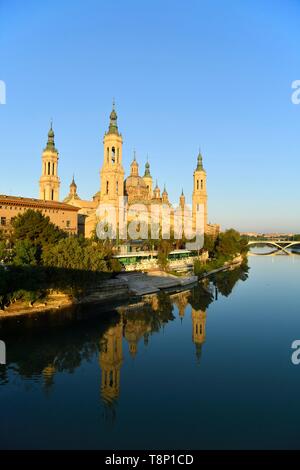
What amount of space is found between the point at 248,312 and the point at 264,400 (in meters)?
15.9

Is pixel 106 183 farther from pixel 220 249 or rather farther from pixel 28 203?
pixel 220 249

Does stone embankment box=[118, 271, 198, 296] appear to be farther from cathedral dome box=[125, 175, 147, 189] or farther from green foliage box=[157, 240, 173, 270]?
cathedral dome box=[125, 175, 147, 189]

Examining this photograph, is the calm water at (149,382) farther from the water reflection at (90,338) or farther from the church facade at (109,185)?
the church facade at (109,185)

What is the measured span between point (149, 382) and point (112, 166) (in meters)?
41.2

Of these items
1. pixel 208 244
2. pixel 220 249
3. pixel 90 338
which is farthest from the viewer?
pixel 220 249

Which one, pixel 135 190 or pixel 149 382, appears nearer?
pixel 149 382

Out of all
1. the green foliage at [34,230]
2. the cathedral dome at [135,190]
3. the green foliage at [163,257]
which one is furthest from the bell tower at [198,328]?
the cathedral dome at [135,190]

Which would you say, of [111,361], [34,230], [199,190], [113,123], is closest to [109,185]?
[113,123]

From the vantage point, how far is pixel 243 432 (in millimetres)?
11828

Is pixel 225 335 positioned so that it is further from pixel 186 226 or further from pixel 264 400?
pixel 186 226

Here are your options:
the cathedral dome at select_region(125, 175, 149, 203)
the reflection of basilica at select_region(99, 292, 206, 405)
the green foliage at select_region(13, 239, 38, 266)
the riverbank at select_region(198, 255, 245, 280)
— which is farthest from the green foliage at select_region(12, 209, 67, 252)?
the cathedral dome at select_region(125, 175, 149, 203)

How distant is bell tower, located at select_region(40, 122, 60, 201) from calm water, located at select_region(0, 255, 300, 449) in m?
36.7

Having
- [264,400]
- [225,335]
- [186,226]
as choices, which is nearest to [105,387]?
[264,400]

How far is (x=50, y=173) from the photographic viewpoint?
2349 inches
